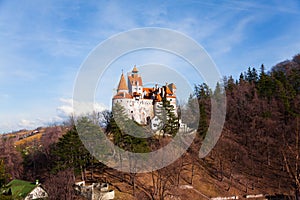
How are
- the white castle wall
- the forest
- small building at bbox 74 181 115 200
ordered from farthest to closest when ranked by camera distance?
the white castle wall → the forest → small building at bbox 74 181 115 200

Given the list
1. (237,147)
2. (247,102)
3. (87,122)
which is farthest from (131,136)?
(247,102)

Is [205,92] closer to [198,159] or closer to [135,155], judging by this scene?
[198,159]

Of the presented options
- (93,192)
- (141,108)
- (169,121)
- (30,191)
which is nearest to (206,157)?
(169,121)

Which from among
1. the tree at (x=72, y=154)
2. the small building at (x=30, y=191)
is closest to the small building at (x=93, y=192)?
the tree at (x=72, y=154)

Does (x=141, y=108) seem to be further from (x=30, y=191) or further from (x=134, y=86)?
(x=30, y=191)

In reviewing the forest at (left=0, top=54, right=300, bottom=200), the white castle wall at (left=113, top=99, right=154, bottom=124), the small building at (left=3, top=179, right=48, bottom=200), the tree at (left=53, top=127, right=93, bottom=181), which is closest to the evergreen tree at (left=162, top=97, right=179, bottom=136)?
the forest at (left=0, top=54, right=300, bottom=200)

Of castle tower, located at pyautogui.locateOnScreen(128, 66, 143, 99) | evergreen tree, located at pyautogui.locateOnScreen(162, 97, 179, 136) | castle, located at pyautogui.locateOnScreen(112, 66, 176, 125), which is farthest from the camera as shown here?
castle tower, located at pyautogui.locateOnScreen(128, 66, 143, 99)

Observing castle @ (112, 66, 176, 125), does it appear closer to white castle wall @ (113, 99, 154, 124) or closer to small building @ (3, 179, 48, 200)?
white castle wall @ (113, 99, 154, 124)

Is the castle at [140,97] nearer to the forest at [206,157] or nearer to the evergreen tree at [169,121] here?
the evergreen tree at [169,121]
